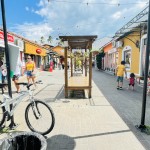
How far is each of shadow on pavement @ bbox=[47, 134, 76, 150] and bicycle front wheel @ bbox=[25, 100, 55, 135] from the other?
0.26m

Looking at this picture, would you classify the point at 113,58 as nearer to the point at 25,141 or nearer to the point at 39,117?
the point at 39,117

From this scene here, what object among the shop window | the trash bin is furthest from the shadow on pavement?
the shop window

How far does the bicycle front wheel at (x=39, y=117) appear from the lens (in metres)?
3.98

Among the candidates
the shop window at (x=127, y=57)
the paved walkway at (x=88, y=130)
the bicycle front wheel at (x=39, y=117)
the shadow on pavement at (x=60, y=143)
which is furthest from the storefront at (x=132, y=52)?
the shadow on pavement at (x=60, y=143)

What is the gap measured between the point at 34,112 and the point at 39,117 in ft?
0.67

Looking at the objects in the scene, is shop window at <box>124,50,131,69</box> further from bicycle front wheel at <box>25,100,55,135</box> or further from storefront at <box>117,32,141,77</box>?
bicycle front wheel at <box>25,100,55,135</box>

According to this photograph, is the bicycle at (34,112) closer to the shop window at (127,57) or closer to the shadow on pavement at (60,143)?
the shadow on pavement at (60,143)

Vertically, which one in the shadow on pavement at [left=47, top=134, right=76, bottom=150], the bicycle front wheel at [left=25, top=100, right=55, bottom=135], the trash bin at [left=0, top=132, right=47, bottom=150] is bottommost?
the shadow on pavement at [left=47, top=134, right=76, bottom=150]

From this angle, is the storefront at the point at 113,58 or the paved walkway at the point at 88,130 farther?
the storefront at the point at 113,58

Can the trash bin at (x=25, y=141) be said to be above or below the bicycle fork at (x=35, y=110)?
above

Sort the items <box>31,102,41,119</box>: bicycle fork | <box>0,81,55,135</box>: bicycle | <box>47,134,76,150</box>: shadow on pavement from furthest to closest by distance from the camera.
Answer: <box>31,102,41,119</box>: bicycle fork
<box>0,81,55,135</box>: bicycle
<box>47,134,76,150</box>: shadow on pavement

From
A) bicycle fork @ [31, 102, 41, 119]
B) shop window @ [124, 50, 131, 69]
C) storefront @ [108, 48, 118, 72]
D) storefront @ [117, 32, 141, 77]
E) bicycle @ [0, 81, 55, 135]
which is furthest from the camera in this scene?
storefront @ [108, 48, 118, 72]

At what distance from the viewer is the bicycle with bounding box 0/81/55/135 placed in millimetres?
3900

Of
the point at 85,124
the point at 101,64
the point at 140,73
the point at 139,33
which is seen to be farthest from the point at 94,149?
the point at 101,64
